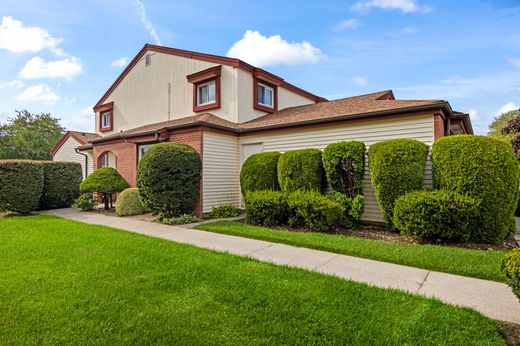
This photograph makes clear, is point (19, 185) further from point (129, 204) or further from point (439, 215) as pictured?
point (439, 215)

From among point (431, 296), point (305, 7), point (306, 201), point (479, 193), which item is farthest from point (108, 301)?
point (305, 7)

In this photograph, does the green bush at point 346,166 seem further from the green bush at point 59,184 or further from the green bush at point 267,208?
the green bush at point 59,184

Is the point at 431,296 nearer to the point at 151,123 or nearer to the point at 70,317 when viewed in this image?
the point at 70,317

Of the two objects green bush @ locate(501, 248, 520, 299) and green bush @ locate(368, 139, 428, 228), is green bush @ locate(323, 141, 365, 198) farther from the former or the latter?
green bush @ locate(501, 248, 520, 299)

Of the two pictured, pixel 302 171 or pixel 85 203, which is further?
pixel 85 203

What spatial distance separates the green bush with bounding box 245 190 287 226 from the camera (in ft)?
26.0

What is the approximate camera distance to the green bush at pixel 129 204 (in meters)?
9.97

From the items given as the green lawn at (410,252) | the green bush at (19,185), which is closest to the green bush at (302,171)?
the green lawn at (410,252)

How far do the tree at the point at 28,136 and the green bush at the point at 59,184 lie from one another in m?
28.4

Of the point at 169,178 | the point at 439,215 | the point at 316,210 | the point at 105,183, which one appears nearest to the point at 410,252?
the point at 439,215

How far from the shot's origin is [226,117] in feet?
39.9

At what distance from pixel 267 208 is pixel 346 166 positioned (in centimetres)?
252

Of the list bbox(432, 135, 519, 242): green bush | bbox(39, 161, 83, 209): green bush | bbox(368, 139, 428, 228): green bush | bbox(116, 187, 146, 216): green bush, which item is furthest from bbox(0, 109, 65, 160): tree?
bbox(432, 135, 519, 242): green bush

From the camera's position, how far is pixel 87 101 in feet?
62.5
